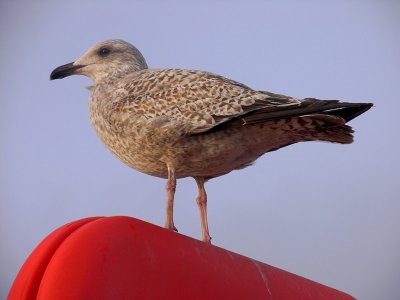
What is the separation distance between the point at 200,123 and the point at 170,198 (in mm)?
629

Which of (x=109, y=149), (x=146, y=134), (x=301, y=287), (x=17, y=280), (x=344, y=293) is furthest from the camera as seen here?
(x=109, y=149)

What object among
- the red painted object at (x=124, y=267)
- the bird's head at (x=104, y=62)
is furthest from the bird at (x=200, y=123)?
the red painted object at (x=124, y=267)

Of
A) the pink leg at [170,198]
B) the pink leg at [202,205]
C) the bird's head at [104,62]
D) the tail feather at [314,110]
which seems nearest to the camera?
the tail feather at [314,110]

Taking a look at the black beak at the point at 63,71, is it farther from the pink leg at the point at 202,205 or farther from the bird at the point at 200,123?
the pink leg at the point at 202,205

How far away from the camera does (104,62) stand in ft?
20.8

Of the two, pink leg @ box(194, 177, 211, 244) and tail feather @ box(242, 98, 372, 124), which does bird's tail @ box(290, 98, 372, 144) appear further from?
pink leg @ box(194, 177, 211, 244)

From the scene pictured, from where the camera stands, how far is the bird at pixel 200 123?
5156 mm

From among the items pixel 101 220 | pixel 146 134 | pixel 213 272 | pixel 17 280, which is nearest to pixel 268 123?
pixel 146 134

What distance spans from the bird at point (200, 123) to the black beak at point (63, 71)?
0.74 metres

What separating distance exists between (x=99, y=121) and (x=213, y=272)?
2.67 meters

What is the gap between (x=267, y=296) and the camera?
11.6 ft

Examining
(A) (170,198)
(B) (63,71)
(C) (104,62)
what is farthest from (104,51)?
(A) (170,198)

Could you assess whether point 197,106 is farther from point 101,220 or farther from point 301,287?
point 101,220

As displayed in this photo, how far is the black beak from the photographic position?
21.0 feet
